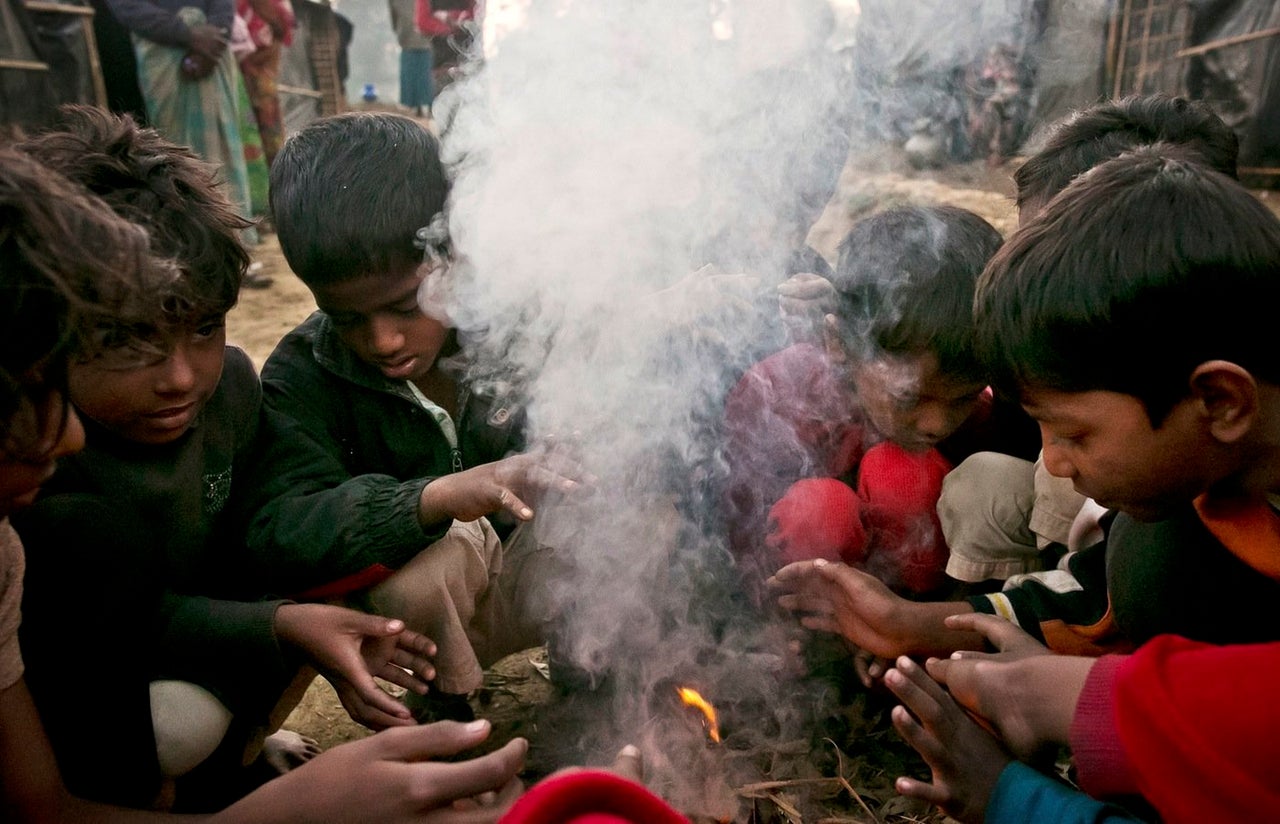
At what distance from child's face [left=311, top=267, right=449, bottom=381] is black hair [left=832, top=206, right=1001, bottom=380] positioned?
4.04 feet

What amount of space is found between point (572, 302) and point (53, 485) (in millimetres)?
1464

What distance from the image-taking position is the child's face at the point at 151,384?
1.97 meters

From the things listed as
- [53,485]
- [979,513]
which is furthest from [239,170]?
[979,513]

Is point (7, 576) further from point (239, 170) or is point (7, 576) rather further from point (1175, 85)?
point (1175, 85)

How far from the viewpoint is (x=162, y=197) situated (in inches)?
81.8

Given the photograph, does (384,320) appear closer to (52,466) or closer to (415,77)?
(52,466)

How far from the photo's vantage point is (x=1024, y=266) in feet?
5.98

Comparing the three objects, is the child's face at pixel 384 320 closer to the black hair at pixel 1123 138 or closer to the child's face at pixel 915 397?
the child's face at pixel 915 397

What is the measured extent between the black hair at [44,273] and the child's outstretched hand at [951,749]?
1551mm

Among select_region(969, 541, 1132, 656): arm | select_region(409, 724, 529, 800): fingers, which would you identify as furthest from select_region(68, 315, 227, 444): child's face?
select_region(969, 541, 1132, 656): arm

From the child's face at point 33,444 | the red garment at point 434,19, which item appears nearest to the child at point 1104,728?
the child's face at point 33,444

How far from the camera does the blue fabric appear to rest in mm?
14758

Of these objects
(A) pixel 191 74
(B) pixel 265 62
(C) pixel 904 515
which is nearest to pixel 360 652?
(C) pixel 904 515

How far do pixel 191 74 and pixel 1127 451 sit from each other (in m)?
8.86
